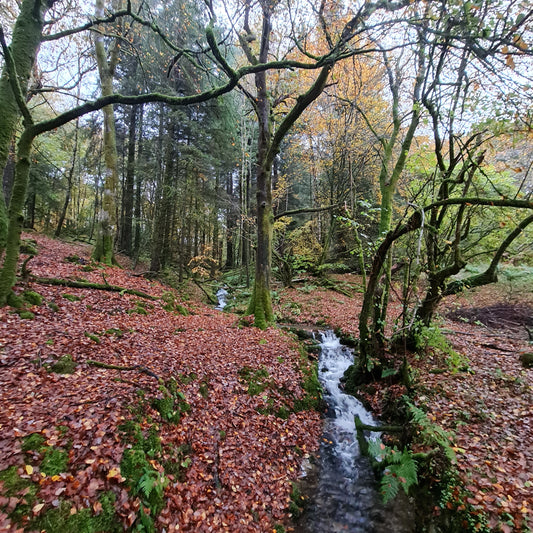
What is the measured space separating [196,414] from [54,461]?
226 cm

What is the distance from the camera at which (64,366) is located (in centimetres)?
449

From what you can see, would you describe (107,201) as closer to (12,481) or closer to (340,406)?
(12,481)

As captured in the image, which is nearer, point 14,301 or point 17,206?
point 17,206

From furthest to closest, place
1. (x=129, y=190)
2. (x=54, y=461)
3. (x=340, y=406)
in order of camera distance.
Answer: (x=129, y=190) < (x=340, y=406) < (x=54, y=461)

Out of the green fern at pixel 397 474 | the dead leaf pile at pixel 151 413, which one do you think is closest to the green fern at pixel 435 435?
the green fern at pixel 397 474

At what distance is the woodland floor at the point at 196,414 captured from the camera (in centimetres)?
310

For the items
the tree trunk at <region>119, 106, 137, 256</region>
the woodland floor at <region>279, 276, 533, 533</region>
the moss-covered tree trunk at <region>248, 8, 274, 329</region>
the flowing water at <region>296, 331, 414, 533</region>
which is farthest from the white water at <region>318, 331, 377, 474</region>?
the tree trunk at <region>119, 106, 137, 256</region>

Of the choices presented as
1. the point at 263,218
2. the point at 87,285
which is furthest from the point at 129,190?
the point at 263,218

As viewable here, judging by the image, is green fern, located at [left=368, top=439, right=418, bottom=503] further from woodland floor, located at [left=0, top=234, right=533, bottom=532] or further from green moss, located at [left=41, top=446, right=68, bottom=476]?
green moss, located at [left=41, top=446, right=68, bottom=476]

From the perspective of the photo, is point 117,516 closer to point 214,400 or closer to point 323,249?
point 214,400

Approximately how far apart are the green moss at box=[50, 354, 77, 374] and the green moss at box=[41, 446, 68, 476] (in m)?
1.67

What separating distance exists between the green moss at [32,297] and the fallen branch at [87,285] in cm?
117

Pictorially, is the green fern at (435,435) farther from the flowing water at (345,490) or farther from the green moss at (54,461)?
the green moss at (54,461)

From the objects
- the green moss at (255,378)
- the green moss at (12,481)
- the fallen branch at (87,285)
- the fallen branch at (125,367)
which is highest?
the fallen branch at (87,285)
